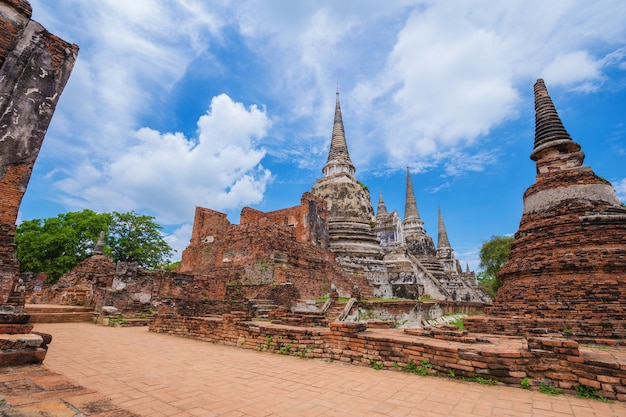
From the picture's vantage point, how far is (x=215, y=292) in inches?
541

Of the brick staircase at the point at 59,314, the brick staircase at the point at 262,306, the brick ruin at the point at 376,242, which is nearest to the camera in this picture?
the brick staircase at the point at 262,306

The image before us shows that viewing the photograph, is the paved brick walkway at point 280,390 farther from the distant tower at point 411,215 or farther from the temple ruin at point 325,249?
the distant tower at point 411,215

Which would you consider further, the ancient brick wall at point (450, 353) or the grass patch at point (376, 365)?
the grass patch at point (376, 365)

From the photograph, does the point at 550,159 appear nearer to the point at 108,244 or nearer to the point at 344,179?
the point at 344,179

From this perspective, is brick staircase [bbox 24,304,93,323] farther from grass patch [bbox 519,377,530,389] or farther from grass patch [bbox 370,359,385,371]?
grass patch [bbox 519,377,530,389]

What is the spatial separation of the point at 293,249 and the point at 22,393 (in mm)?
12554

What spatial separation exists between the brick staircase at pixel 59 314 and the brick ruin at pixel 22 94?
31.4ft

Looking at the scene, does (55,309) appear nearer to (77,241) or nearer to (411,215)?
(77,241)

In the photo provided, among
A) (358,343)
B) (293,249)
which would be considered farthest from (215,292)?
(358,343)

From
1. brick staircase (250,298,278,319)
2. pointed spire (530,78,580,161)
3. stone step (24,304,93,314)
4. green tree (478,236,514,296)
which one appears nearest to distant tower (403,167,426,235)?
green tree (478,236,514,296)

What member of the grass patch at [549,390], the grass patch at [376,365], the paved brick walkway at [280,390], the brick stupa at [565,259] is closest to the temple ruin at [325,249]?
the brick stupa at [565,259]

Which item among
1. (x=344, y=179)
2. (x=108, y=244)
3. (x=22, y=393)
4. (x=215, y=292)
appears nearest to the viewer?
(x=22, y=393)

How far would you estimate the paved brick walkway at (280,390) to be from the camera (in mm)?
3344

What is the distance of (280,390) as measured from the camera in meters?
4.01
